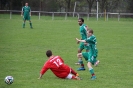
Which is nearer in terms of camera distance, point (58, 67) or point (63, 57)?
point (58, 67)

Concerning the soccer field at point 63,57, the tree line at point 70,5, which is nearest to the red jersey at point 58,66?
the soccer field at point 63,57

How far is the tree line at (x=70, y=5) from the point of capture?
58031 mm

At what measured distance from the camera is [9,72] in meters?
12.3

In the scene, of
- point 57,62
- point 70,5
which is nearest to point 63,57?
point 57,62

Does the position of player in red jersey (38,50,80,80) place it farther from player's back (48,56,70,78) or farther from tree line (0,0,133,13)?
tree line (0,0,133,13)

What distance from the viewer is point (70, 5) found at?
6825 centimetres

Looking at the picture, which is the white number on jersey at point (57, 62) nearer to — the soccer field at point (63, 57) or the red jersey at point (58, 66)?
the red jersey at point (58, 66)

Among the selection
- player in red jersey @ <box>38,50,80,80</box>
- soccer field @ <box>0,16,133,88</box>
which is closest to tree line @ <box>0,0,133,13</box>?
soccer field @ <box>0,16,133,88</box>

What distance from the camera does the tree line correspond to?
58.0m

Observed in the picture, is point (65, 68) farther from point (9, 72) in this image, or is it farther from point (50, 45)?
point (50, 45)

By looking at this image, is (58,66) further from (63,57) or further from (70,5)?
(70,5)

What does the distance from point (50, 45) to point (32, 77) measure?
29.8ft

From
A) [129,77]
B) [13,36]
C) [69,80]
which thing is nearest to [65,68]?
[69,80]

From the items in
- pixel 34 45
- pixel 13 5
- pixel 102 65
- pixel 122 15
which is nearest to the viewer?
pixel 102 65
